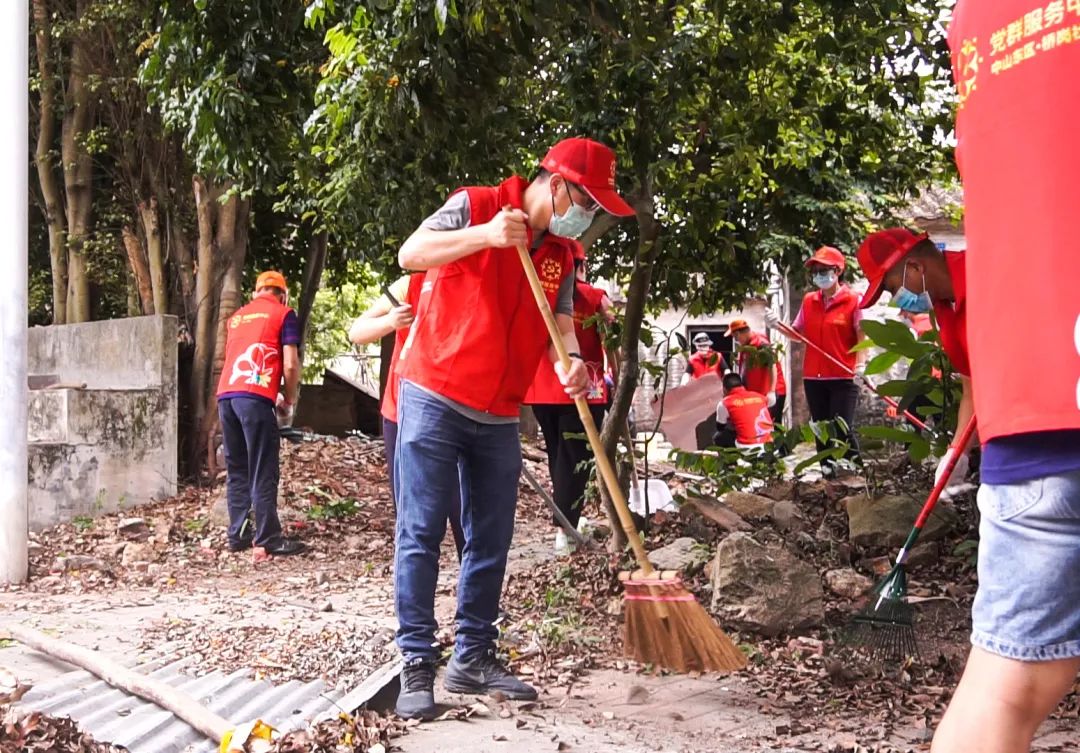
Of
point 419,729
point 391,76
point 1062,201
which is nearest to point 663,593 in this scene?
point 419,729

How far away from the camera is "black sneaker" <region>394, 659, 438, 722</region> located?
4156mm

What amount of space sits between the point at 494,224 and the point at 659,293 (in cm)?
416

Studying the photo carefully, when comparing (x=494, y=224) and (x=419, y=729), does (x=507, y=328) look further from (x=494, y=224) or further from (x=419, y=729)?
(x=419, y=729)

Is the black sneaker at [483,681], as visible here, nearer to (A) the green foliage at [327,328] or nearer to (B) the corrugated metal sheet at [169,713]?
(B) the corrugated metal sheet at [169,713]

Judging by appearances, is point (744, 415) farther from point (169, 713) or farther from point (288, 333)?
point (169, 713)

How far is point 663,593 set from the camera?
409 cm

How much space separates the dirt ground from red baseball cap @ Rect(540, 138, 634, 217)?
182cm

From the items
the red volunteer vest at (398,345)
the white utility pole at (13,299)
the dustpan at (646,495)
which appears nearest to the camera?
the red volunteer vest at (398,345)

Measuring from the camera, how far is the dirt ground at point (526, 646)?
409 centimetres

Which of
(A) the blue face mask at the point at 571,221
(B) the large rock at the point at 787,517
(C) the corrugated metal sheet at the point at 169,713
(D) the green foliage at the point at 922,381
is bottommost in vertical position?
(C) the corrugated metal sheet at the point at 169,713

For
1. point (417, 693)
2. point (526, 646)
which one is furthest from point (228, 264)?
point (417, 693)

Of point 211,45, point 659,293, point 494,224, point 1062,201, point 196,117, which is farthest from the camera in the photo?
point 659,293

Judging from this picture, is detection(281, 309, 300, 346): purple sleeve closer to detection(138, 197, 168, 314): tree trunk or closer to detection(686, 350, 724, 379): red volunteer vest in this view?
detection(686, 350, 724, 379): red volunteer vest

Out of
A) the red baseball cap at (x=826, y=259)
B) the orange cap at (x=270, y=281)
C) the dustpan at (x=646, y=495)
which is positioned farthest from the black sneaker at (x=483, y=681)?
the red baseball cap at (x=826, y=259)
